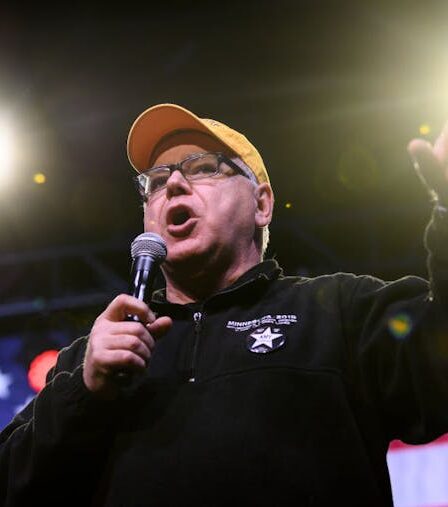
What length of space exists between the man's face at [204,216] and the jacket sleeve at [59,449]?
525mm

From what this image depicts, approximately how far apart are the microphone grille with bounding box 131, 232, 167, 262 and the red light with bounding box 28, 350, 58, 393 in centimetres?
291

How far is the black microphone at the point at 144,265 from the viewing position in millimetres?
1322

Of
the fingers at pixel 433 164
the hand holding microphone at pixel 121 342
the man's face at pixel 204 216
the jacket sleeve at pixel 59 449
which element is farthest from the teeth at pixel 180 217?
the fingers at pixel 433 164

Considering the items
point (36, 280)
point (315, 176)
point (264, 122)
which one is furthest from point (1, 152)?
point (315, 176)

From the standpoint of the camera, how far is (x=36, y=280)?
4496mm

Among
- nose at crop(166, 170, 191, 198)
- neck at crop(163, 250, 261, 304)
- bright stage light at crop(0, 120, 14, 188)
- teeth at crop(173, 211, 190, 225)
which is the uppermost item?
bright stage light at crop(0, 120, 14, 188)

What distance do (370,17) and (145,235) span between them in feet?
8.12

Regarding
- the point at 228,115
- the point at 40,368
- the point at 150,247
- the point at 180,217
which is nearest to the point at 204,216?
the point at 180,217

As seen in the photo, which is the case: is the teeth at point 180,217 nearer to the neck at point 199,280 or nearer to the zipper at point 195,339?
the neck at point 199,280

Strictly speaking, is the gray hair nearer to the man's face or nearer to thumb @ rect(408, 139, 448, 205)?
the man's face

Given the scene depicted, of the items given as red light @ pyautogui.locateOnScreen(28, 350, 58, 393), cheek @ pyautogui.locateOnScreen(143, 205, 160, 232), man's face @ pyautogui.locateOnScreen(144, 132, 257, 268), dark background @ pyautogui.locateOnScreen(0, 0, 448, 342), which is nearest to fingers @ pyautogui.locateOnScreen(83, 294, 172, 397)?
man's face @ pyautogui.locateOnScreen(144, 132, 257, 268)

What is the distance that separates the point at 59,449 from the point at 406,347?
2.53 ft

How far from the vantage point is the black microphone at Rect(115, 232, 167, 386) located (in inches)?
52.1

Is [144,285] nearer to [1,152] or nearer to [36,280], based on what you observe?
[1,152]
